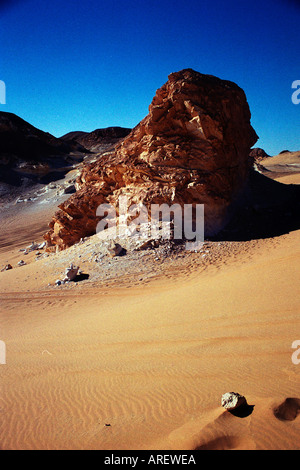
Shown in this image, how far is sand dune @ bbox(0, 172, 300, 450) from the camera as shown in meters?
2.34

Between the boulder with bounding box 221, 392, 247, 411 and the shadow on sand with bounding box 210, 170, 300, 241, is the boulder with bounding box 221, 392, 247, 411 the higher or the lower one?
the lower one

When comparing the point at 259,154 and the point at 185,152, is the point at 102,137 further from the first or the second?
the point at 185,152

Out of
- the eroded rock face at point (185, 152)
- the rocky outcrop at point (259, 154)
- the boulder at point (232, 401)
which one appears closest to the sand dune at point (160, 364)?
the boulder at point (232, 401)

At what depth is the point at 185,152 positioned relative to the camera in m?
10.1

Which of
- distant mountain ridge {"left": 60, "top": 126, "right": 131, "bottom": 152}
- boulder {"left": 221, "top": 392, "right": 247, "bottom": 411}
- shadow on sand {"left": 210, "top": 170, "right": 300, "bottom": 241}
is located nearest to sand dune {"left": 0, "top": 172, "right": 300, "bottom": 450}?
boulder {"left": 221, "top": 392, "right": 247, "bottom": 411}

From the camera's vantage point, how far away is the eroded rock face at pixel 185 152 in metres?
9.86

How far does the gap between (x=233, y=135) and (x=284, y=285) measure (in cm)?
799

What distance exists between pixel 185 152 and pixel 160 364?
8.16 metres

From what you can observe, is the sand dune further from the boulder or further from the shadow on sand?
the shadow on sand

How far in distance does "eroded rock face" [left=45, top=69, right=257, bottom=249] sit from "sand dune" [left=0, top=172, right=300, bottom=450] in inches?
140

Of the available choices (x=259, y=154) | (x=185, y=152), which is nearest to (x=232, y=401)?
(x=185, y=152)

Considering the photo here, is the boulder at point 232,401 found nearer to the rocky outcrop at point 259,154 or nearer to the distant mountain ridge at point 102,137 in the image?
the rocky outcrop at point 259,154

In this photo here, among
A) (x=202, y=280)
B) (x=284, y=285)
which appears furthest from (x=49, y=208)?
(x=284, y=285)

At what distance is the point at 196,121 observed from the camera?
982 cm
